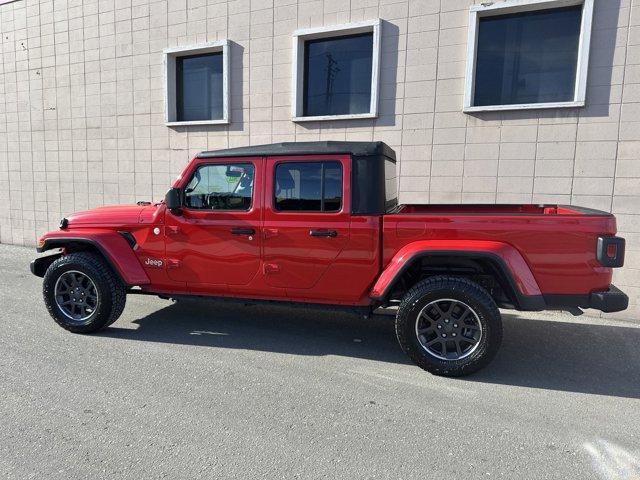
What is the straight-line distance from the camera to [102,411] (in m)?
2.97

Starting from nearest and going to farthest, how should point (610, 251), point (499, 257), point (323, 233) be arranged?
point (610, 251), point (499, 257), point (323, 233)

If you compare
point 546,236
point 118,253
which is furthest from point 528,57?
point 118,253

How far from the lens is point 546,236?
3303mm

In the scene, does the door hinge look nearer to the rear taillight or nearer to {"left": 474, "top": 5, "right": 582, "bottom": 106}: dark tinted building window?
the rear taillight

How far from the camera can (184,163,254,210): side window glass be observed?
4031 mm

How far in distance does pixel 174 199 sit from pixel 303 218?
1304 millimetres

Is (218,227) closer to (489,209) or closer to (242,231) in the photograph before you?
(242,231)

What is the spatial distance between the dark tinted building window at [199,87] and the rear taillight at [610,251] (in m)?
6.39

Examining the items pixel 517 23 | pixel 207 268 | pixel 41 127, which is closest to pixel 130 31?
pixel 41 127

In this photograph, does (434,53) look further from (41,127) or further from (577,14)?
(41,127)

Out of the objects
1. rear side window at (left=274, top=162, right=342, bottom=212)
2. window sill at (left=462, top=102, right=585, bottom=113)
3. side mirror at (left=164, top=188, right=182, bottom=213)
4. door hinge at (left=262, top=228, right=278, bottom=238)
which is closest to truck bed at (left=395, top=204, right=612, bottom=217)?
rear side window at (left=274, top=162, right=342, bottom=212)

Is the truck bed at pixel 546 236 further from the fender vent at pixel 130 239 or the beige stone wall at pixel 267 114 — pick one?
the fender vent at pixel 130 239

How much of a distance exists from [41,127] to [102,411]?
8414mm

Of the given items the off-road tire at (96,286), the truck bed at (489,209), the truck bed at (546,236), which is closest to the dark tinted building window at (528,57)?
the truck bed at (489,209)
